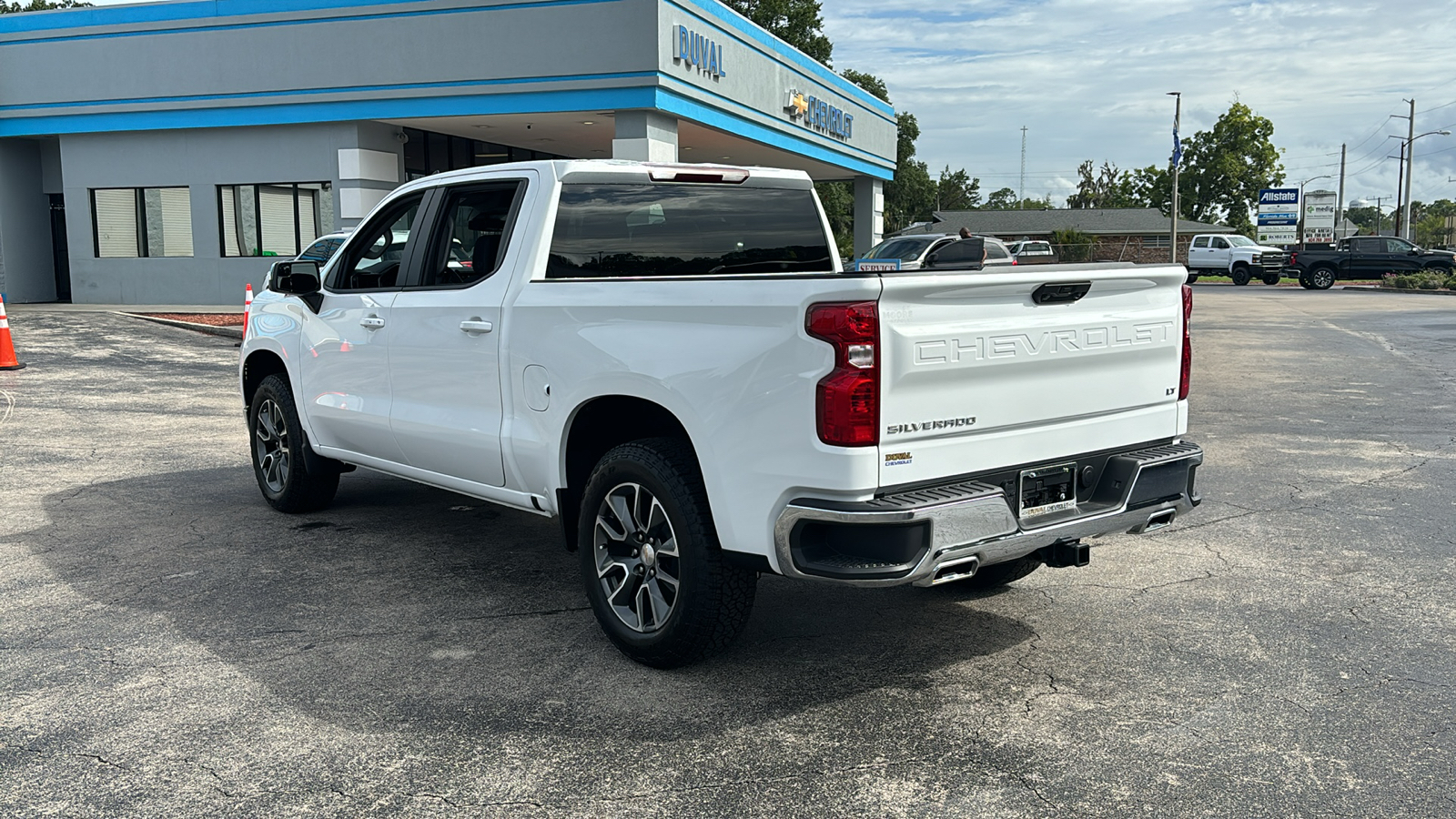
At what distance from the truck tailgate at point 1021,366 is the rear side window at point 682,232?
158 cm

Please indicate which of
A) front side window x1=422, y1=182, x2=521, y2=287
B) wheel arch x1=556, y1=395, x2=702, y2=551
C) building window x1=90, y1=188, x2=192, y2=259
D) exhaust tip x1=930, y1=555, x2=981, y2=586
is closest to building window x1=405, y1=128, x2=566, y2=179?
Answer: building window x1=90, y1=188, x2=192, y2=259

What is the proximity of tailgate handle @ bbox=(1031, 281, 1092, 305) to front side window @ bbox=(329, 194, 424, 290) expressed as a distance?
331 centimetres

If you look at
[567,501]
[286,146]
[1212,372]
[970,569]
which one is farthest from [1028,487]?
[286,146]

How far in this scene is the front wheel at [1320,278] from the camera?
43.3 m

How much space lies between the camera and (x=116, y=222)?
26.5 metres

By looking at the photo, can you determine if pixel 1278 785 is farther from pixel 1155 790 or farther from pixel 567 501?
pixel 567 501

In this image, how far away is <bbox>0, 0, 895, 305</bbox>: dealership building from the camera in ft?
74.8

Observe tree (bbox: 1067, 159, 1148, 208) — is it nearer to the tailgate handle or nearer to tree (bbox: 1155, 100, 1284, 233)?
tree (bbox: 1155, 100, 1284, 233)

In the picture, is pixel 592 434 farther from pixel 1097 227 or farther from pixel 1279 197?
pixel 1097 227

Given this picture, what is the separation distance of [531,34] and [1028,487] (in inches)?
807

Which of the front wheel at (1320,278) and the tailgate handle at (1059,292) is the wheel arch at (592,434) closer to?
the tailgate handle at (1059,292)

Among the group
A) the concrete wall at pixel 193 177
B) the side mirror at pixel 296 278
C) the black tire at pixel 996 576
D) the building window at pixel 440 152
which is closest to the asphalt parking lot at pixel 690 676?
the black tire at pixel 996 576

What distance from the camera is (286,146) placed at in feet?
81.7

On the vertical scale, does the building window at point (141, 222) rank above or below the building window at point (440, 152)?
below
